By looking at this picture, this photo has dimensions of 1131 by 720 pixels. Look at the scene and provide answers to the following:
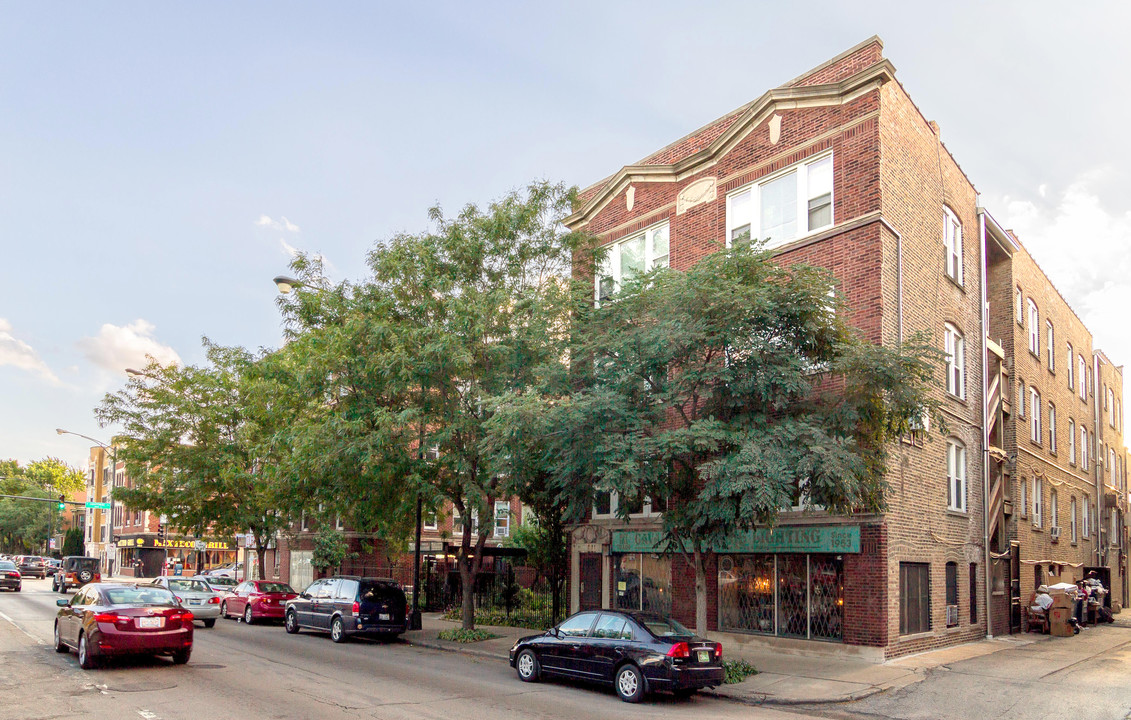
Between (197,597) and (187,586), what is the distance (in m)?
1.93

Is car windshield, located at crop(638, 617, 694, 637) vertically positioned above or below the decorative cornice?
below

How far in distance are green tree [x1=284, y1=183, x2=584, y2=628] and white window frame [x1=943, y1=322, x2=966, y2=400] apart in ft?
31.8

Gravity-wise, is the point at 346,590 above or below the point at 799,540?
below

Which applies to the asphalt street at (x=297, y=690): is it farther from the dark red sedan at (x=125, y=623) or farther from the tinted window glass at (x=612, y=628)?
the tinted window glass at (x=612, y=628)

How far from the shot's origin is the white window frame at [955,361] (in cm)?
2152

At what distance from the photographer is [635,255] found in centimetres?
2380

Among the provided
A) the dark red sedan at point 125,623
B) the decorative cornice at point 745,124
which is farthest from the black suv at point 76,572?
the decorative cornice at point 745,124

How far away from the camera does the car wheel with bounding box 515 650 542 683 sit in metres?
14.5

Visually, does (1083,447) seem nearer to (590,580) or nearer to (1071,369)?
(1071,369)

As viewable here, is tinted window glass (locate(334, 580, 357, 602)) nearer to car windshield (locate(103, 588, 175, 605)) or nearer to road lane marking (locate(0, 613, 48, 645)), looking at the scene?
car windshield (locate(103, 588, 175, 605))

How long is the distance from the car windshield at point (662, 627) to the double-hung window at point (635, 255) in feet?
34.0

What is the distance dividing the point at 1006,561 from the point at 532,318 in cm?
1566

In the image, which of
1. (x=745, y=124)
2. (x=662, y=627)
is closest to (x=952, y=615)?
(x=662, y=627)

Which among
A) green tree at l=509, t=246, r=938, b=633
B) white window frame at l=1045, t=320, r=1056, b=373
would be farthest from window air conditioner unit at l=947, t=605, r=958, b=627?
white window frame at l=1045, t=320, r=1056, b=373
